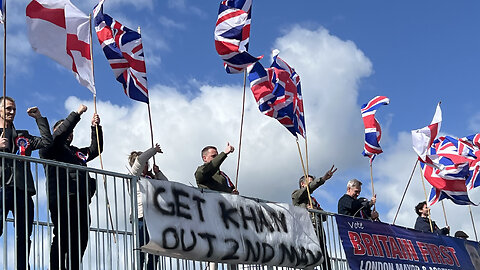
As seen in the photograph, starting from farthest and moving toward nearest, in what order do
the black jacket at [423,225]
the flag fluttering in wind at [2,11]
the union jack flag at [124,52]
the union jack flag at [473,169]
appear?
the union jack flag at [473,169], the black jacket at [423,225], the union jack flag at [124,52], the flag fluttering in wind at [2,11]

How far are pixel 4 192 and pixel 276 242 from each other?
3.69m

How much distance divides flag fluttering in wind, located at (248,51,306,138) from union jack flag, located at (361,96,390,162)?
2.11m

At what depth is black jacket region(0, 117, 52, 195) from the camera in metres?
7.19

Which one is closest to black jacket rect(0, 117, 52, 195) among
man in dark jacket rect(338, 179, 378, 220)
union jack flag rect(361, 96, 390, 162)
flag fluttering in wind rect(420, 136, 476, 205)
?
man in dark jacket rect(338, 179, 378, 220)

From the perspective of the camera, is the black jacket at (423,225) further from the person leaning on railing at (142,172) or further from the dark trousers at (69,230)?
the dark trousers at (69,230)

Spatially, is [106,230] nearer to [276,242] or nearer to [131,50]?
[276,242]

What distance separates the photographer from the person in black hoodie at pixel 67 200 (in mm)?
7488

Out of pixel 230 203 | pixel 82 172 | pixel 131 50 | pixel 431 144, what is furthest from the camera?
pixel 431 144

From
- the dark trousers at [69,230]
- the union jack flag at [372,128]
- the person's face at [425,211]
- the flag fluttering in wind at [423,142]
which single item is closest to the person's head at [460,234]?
the person's face at [425,211]

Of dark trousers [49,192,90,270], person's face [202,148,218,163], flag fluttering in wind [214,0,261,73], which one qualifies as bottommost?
dark trousers [49,192,90,270]

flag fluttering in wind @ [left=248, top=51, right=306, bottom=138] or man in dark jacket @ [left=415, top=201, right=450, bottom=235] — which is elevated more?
flag fluttering in wind @ [left=248, top=51, right=306, bottom=138]

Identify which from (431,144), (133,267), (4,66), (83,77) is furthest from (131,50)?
(431,144)

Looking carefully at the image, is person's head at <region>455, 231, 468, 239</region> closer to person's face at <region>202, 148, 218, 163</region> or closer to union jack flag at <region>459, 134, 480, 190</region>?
union jack flag at <region>459, 134, 480, 190</region>

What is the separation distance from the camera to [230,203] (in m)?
9.03
